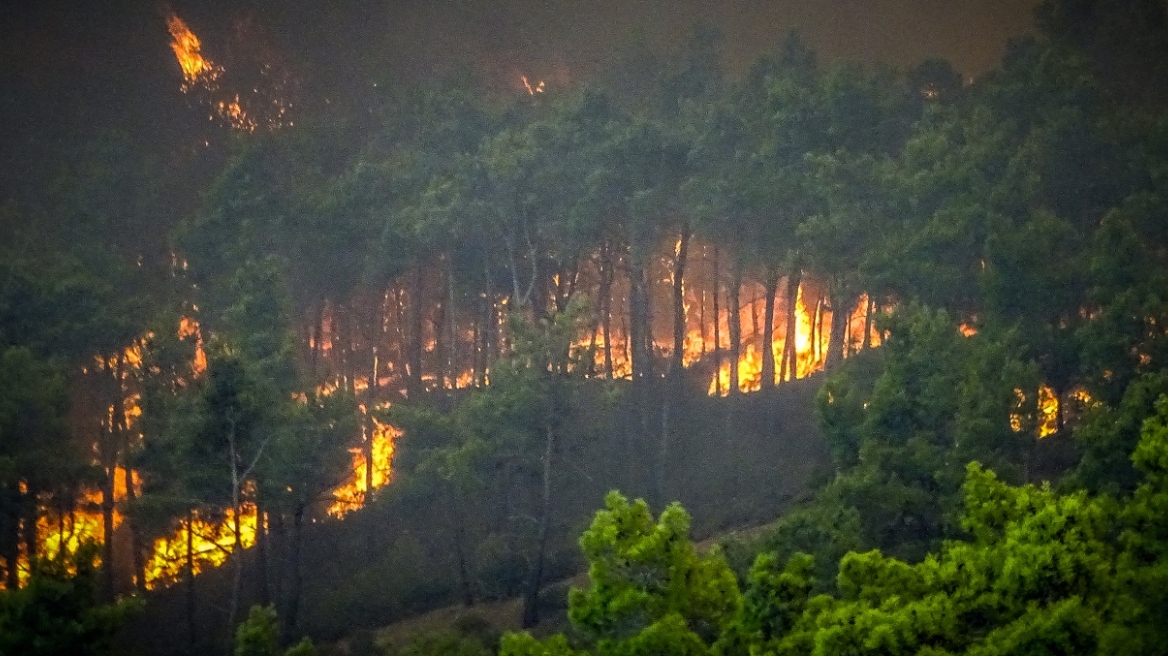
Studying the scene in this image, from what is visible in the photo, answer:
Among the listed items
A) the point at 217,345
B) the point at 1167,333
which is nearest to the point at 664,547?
the point at 217,345

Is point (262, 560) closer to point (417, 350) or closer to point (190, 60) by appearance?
point (417, 350)

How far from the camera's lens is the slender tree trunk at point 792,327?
38469 millimetres

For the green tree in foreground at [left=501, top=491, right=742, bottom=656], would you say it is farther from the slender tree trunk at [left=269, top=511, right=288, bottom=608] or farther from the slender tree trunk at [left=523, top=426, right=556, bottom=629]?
the slender tree trunk at [left=269, top=511, right=288, bottom=608]

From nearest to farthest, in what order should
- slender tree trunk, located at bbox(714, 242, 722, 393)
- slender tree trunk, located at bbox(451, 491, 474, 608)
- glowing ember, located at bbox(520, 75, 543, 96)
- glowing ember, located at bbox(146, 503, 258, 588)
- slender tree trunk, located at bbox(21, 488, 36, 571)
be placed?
glowing ember, located at bbox(146, 503, 258, 588), slender tree trunk, located at bbox(21, 488, 36, 571), slender tree trunk, located at bbox(451, 491, 474, 608), slender tree trunk, located at bbox(714, 242, 722, 393), glowing ember, located at bbox(520, 75, 543, 96)

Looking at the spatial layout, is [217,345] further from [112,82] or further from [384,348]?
[112,82]

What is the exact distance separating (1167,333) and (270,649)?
20.1m

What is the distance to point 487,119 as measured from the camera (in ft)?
134

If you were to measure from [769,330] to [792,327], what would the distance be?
6236 millimetres

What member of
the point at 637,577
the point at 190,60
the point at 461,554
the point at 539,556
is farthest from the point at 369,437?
the point at 637,577

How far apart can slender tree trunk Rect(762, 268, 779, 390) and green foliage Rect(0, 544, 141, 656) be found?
88.4 ft

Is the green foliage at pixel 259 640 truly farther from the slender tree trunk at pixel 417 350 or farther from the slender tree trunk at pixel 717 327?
the slender tree trunk at pixel 717 327

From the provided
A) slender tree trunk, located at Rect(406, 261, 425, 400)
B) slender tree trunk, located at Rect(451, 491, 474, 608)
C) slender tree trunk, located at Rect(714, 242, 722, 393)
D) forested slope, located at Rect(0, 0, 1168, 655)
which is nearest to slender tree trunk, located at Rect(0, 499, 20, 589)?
forested slope, located at Rect(0, 0, 1168, 655)

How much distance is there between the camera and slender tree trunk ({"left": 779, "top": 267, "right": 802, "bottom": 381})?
1515 inches

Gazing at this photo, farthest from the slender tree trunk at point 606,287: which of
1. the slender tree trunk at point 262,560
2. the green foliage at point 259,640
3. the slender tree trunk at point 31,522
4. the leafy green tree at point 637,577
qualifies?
the leafy green tree at point 637,577
